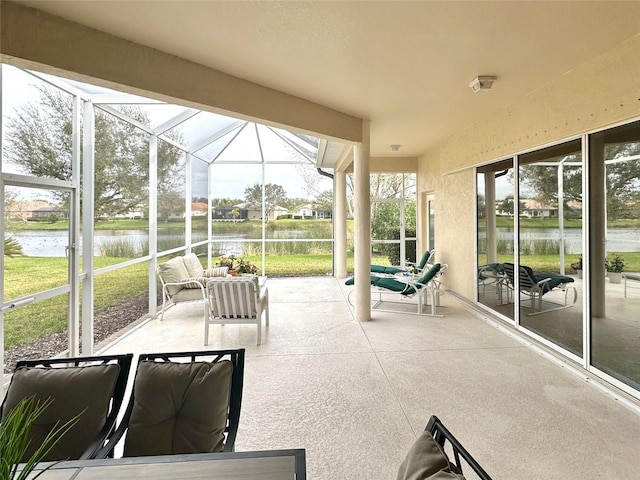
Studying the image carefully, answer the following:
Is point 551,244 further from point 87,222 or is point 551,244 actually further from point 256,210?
point 256,210

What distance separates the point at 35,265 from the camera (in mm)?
3059

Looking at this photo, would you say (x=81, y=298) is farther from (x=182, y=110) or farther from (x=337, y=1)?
(x=337, y=1)

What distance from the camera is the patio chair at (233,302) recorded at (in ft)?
14.2

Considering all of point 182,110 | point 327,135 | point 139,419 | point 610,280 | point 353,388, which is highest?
point 182,110

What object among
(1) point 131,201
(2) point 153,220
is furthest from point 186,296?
(1) point 131,201

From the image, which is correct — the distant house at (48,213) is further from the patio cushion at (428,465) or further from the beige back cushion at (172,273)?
the patio cushion at (428,465)

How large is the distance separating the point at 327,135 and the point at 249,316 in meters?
2.65

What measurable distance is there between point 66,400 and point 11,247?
187cm

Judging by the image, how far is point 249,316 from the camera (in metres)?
4.48

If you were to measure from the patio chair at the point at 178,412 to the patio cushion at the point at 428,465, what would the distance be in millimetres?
939

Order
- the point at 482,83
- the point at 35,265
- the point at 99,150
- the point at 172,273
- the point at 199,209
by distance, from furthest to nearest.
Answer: the point at 199,209, the point at 172,273, the point at 99,150, the point at 482,83, the point at 35,265

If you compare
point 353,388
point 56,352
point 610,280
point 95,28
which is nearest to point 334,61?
point 95,28

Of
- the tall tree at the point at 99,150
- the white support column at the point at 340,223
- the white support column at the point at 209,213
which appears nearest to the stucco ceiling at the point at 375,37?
the tall tree at the point at 99,150

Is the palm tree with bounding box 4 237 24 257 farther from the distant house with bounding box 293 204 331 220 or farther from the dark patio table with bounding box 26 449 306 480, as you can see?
the distant house with bounding box 293 204 331 220
